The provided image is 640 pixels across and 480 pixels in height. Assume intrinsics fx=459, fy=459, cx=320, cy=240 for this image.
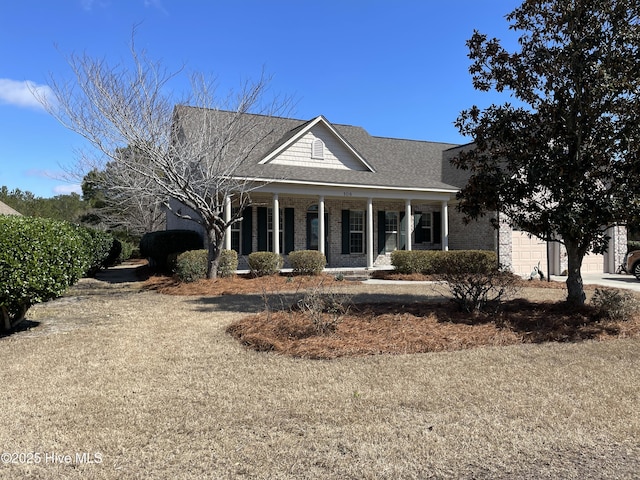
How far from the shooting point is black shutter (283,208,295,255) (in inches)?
719

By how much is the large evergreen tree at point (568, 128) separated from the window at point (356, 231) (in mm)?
10491

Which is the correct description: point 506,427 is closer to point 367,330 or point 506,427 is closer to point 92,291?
point 367,330

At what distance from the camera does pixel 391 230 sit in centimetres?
2028

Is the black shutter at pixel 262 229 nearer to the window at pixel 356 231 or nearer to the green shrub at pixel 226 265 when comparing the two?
the green shrub at pixel 226 265

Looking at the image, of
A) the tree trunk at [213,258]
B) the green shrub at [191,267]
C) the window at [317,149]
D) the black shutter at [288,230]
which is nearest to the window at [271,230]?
the black shutter at [288,230]

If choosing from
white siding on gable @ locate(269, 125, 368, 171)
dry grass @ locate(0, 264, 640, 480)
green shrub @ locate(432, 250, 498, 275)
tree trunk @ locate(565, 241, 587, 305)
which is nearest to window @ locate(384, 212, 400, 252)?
white siding on gable @ locate(269, 125, 368, 171)

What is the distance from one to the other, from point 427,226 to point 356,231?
3549 millimetres

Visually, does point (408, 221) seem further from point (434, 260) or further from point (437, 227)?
point (437, 227)

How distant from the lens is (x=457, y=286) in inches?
327

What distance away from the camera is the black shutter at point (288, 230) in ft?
59.9

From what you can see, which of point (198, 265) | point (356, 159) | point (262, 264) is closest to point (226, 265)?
point (198, 265)

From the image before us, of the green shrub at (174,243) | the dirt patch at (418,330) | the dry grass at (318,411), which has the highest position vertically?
the green shrub at (174,243)

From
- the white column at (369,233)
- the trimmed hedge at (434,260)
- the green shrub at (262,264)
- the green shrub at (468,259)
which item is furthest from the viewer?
the white column at (369,233)

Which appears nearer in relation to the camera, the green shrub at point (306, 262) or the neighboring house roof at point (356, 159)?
the green shrub at point (306, 262)
